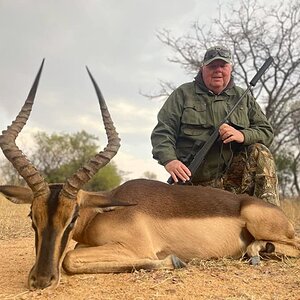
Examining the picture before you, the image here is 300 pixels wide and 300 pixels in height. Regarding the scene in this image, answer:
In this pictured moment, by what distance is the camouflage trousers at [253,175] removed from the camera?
632 cm

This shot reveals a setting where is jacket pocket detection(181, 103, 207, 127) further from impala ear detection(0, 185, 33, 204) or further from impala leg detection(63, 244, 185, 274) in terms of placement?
impala ear detection(0, 185, 33, 204)

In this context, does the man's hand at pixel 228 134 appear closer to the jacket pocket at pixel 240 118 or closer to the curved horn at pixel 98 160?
the jacket pocket at pixel 240 118

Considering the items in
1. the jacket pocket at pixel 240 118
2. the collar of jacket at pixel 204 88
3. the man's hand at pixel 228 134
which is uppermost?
the collar of jacket at pixel 204 88

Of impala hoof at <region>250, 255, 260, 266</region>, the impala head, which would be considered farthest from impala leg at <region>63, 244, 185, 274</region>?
impala hoof at <region>250, 255, 260, 266</region>

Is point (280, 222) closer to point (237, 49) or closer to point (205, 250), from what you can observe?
point (205, 250)

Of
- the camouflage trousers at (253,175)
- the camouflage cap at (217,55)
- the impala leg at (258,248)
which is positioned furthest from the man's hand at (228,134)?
the impala leg at (258,248)

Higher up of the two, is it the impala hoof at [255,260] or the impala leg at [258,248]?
the impala leg at [258,248]

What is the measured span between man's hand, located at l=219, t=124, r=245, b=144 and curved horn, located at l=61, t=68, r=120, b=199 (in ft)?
6.91

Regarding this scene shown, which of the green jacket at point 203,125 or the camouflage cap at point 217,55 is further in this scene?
the camouflage cap at point 217,55

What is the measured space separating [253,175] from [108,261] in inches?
112

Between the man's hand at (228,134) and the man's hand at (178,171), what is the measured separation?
719mm

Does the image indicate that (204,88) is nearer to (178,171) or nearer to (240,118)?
(240,118)

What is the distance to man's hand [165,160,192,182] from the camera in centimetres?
587

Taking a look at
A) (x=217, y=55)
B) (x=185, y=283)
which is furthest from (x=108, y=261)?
(x=217, y=55)
